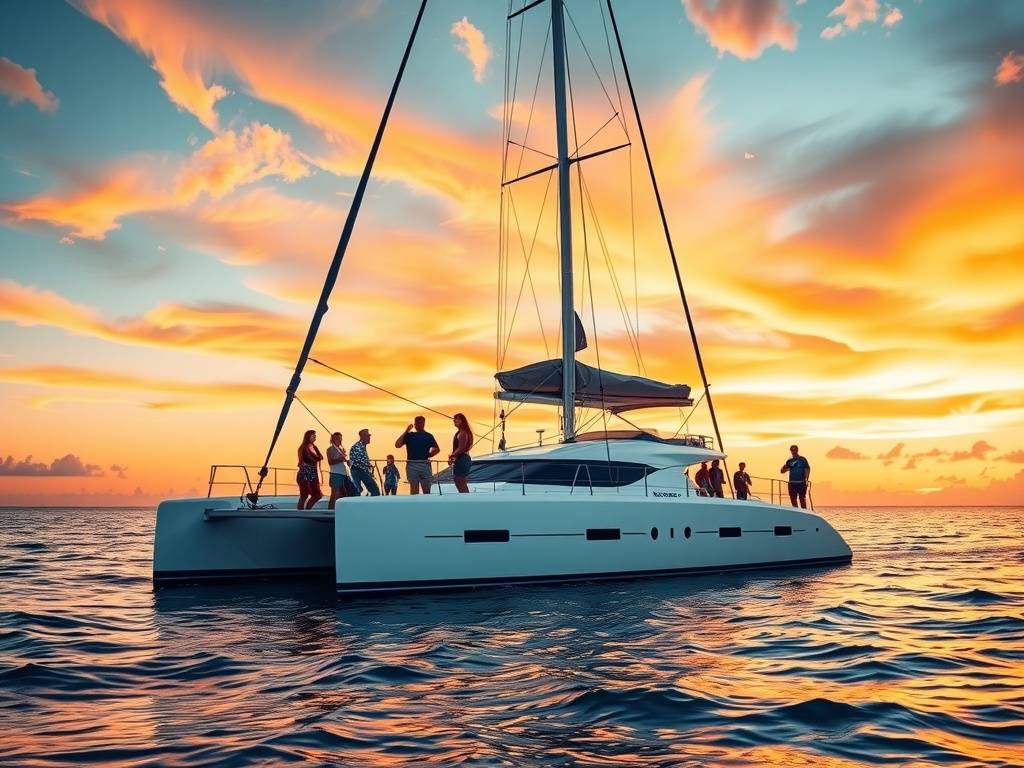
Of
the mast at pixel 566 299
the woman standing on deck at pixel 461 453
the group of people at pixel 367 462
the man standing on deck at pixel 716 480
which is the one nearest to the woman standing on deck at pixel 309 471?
the group of people at pixel 367 462

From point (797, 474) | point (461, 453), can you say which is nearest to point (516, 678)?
point (461, 453)

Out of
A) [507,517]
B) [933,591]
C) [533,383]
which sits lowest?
[933,591]

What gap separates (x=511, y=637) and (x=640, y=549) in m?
4.89

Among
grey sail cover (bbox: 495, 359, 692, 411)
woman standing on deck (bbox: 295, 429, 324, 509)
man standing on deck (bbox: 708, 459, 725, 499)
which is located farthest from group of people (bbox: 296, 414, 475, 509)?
man standing on deck (bbox: 708, 459, 725, 499)

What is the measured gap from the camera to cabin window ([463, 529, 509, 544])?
35.6 feet

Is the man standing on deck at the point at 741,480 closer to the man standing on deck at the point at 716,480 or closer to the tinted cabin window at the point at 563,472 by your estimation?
the man standing on deck at the point at 716,480

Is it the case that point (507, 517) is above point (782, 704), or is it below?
above

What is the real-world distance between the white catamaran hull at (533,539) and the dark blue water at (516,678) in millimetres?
358

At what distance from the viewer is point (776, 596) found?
11484 mm

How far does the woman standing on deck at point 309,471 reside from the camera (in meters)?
11.8

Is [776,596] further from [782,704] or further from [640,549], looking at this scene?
[782,704]

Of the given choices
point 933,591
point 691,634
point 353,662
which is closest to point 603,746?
point 353,662

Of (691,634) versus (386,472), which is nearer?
(691,634)

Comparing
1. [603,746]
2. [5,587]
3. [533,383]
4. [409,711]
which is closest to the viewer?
[603,746]
